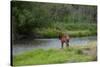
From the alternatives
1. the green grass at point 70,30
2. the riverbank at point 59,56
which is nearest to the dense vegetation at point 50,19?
the green grass at point 70,30

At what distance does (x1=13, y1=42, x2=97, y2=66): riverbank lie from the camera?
2.12 meters

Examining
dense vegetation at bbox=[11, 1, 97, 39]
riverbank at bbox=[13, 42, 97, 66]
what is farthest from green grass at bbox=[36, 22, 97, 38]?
riverbank at bbox=[13, 42, 97, 66]

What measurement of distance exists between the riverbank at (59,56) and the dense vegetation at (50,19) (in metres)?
0.17

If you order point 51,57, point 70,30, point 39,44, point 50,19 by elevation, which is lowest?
point 51,57

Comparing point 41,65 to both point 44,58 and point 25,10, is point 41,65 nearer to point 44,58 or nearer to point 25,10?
point 44,58

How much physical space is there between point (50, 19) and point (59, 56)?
431 mm

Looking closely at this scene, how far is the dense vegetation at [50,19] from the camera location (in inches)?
83.1

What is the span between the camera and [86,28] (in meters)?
2.38

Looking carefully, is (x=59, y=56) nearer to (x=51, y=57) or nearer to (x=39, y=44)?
(x=51, y=57)

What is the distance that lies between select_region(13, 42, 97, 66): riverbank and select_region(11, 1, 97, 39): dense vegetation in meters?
0.17

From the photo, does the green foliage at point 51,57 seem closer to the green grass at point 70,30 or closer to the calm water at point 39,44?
the calm water at point 39,44

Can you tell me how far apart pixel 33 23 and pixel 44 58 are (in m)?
0.40

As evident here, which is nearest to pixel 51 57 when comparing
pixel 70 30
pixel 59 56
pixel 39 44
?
pixel 59 56

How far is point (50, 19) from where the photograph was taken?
2236 mm
